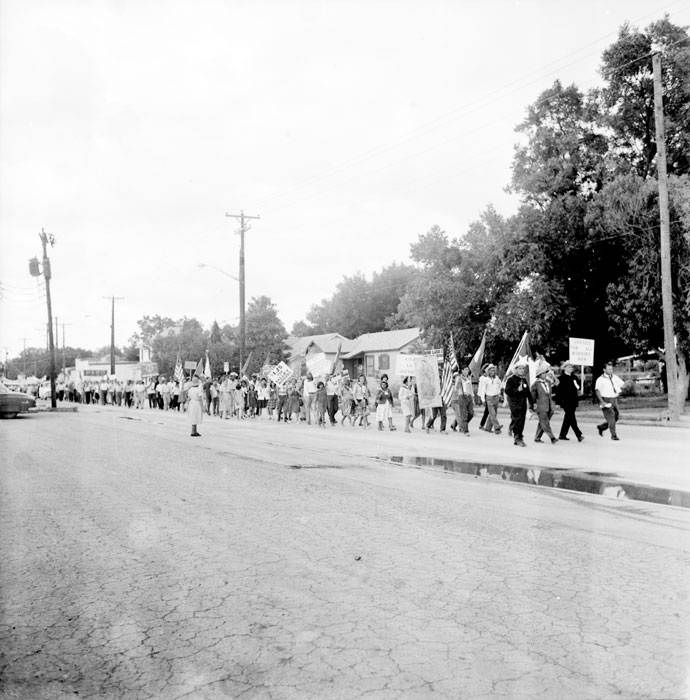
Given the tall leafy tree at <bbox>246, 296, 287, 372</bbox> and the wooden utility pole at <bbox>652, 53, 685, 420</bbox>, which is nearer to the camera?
the wooden utility pole at <bbox>652, 53, 685, 420</bbox>

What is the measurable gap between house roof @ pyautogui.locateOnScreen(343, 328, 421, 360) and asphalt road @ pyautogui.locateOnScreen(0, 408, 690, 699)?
59929mm

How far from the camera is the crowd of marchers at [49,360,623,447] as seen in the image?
15648 mm

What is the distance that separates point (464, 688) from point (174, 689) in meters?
1.38

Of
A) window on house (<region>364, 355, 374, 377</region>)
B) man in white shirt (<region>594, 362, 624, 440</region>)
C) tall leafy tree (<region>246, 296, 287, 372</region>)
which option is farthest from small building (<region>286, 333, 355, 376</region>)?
man in white shirt (<region>594, 362, 624, 440</region>)

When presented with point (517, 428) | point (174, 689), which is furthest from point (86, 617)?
point (517, 428)

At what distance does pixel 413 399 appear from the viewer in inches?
800

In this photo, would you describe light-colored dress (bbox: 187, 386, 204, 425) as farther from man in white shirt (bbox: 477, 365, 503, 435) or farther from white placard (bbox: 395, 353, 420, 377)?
white placard (bbox: 395, 353, 420, 377)

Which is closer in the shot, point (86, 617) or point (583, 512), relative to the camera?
point (86, 617)

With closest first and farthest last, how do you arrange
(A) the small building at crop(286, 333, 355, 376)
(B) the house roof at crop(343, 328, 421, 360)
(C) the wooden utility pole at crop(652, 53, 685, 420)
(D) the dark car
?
(C) the wooden utility pole at crop(652, 53, 685, 420), (D) the dark car, (B) the house roof at crop(343, 328, 421, 360), (A) the small building at crop(286, 333, 355, 376)

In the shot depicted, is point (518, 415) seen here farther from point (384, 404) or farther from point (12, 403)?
point (12, 403)

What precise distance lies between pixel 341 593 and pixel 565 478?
6187 mm

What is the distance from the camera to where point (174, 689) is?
3592 millimetres

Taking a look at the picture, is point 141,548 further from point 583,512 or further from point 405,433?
point 405,433

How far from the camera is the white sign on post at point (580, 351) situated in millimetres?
23891
